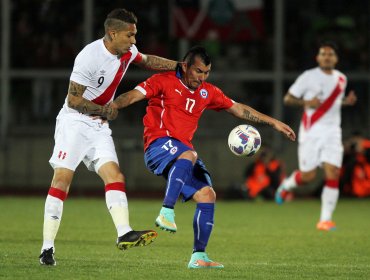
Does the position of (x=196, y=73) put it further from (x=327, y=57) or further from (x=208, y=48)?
(x=208, y=48)

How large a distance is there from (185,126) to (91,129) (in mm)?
846

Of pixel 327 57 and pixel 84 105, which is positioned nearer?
pixel 84 105

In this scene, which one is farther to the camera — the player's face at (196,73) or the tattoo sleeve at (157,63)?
the tattoo sleeve at (157,63)

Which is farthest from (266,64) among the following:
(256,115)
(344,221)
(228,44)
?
(256,115)

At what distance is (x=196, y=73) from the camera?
8.68 meters

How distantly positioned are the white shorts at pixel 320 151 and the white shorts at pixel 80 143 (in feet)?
17.7

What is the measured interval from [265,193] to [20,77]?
22.3ft

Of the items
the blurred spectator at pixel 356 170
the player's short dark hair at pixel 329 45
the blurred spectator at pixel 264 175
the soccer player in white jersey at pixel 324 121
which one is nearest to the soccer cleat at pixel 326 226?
the soccer player in white jersey at pixel 324 121

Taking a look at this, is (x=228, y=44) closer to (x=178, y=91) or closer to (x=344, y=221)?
(x=344, y=221)

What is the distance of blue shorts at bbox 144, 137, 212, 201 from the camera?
8.59 m

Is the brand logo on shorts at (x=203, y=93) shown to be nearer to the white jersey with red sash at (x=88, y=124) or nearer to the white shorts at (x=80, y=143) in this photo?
the white jersey with red sash at (x=88, y=124)

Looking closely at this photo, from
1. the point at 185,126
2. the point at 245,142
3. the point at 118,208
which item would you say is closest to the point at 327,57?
the point at 245,142

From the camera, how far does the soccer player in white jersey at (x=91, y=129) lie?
330 inches

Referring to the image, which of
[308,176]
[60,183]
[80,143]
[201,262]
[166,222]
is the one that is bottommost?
[201,262]
